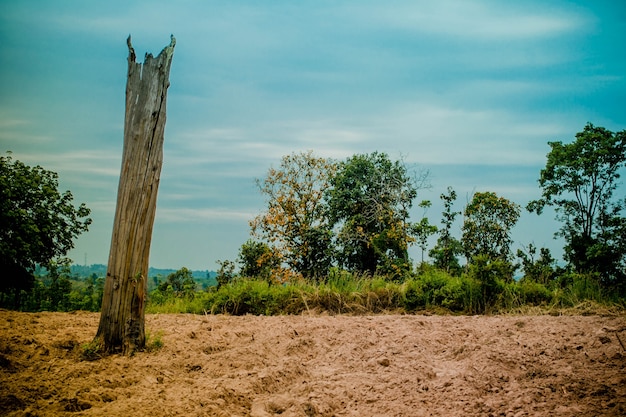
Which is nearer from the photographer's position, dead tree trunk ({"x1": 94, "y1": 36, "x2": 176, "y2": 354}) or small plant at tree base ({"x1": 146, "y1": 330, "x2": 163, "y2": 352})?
dead tree trunk ({"x1": 94, "y1": 36, "x2": 176, "y2": 354})

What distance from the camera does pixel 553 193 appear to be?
1942 centimetres

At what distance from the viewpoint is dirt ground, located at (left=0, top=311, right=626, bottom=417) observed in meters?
3.48

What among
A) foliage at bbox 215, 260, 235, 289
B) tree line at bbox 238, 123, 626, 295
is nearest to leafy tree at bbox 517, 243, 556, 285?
tree line at bbox 238, 123, 626, 295

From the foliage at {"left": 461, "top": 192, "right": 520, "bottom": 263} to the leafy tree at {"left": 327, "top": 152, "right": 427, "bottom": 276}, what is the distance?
1.98 metres

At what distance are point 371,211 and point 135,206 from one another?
12.2 m

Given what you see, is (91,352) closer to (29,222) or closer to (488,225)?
(29,222)

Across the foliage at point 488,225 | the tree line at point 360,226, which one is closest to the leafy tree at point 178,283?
the tree line at point 360,226

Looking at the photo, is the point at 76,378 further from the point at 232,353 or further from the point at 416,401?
the point at 416,401

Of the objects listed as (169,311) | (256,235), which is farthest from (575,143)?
(169,311)

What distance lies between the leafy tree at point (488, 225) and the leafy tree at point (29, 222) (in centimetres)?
1187

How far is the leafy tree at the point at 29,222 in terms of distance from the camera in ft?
35.4

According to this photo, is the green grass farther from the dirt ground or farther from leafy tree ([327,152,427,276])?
leafy tree ([327,152,427,276])

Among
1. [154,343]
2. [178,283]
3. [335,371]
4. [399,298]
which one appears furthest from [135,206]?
[178,283]

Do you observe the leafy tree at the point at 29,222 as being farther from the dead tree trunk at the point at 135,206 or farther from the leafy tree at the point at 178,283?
the dead tree trunk at the point at 135,206
